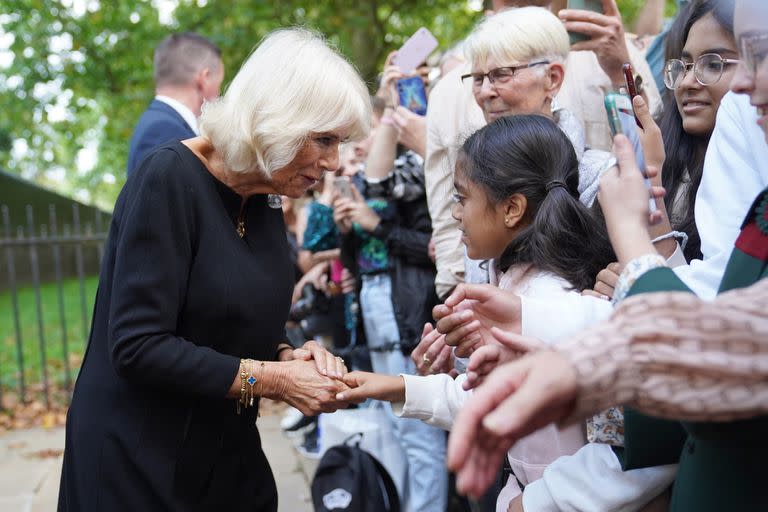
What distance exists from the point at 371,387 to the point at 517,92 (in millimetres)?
1306

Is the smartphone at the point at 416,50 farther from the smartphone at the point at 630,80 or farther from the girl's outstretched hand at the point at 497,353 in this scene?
the girl's outstretched hand at the point at 497,353

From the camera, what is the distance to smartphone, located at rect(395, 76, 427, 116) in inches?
159

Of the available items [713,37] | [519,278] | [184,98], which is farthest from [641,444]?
[184,98]

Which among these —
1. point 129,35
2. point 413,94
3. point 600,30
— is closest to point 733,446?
point 600,30

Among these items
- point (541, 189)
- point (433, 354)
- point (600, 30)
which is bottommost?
point (433, 354)

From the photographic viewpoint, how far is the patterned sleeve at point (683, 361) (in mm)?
1163

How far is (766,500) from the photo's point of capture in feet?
4.55

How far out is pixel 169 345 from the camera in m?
2.19

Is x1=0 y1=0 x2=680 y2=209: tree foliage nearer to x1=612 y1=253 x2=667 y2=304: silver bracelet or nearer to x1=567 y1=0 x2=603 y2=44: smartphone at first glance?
x1=567 y1=0 x2=603 y2=44: smartphone

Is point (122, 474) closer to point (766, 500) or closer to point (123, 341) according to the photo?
point (123, 341)

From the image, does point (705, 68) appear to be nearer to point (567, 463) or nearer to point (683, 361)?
point (567, 463)

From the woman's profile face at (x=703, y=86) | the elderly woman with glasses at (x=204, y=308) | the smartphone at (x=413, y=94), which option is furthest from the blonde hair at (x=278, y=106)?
the smartphone at (x=413, y=94)

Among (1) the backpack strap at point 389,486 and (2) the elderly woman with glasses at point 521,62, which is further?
(1) the backpack strap at point 389,486

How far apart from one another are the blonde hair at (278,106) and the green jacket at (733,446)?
4.22 ft
